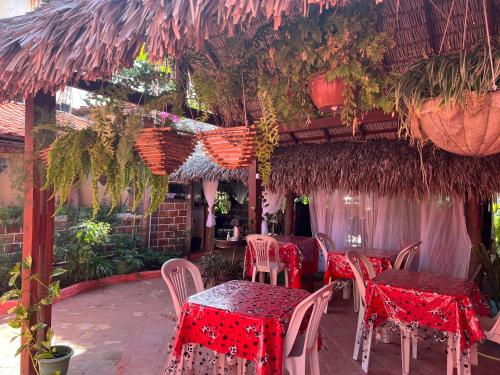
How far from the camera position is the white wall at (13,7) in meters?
10.7

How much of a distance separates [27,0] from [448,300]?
13.3m

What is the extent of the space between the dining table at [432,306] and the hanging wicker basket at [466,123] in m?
1.32

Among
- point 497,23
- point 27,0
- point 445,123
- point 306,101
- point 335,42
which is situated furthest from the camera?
point 27,0

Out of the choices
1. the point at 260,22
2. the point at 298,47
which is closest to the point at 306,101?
the point at 298,47

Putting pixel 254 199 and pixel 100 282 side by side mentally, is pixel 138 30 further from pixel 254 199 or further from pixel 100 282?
pixel 100 282

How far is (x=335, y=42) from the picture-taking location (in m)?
1.96

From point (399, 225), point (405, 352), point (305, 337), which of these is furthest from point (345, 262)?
point (305, 337)

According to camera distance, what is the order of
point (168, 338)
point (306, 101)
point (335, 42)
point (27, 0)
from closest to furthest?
point (335, 42) < point (306, 101) < point (168, 338) < point (27, 0)

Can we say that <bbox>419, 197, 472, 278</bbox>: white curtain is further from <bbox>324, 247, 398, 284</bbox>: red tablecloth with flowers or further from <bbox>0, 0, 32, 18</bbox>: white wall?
<bbox>0, 0, 32, 18</bbox>: white wall

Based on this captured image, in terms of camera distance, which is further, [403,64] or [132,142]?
[403,64]

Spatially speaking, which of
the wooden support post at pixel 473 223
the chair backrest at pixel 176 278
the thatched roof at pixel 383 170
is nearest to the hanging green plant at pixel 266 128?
the chair backrest at pixel 176 278

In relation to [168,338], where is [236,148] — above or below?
above

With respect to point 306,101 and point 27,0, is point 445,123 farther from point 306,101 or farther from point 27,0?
point 27,0

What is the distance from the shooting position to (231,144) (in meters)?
2.15
